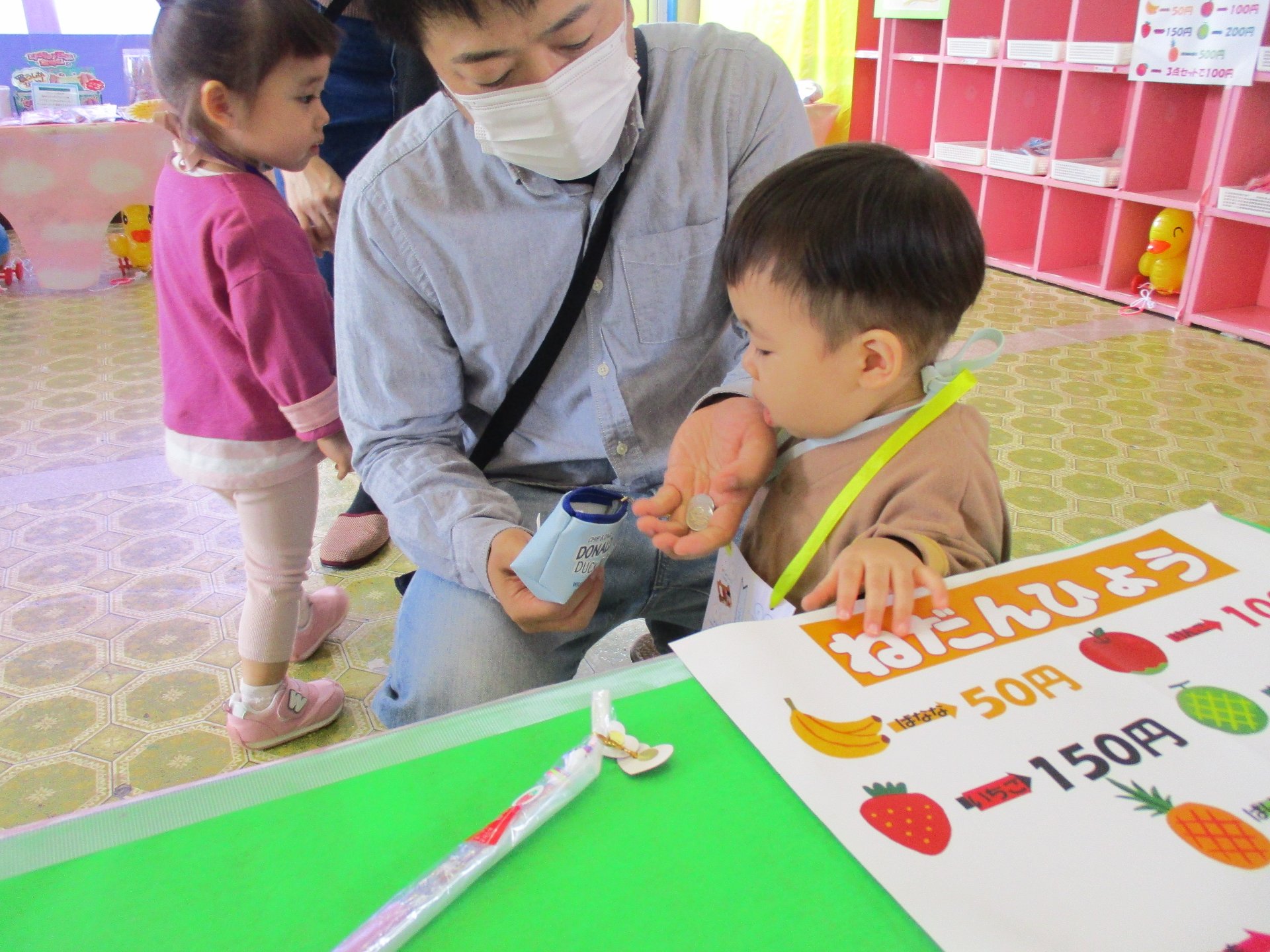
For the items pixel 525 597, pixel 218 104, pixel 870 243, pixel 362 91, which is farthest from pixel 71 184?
pixel 870 243

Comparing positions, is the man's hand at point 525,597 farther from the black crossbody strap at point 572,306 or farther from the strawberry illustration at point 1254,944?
the strawberry illustration at point 1254,944

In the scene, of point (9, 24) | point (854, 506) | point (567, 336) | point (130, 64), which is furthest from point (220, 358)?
point (9, 24)

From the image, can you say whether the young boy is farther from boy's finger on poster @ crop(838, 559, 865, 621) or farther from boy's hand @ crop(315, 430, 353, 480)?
boy's hand @ crop(315, 430, 353, 480)

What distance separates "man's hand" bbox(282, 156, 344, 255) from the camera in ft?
4.79

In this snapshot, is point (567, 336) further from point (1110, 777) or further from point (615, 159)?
point (1110, 777)

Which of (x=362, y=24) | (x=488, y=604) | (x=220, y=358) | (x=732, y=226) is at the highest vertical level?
(x=362, y=24)

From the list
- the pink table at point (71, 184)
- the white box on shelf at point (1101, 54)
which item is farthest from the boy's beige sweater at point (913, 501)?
the pink table at point (71, 184)

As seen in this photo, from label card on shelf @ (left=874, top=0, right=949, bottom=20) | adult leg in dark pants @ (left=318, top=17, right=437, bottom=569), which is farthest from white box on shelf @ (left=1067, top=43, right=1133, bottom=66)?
adult leg in dark pants @ (left=318, top=17, right=437, bottom=569)

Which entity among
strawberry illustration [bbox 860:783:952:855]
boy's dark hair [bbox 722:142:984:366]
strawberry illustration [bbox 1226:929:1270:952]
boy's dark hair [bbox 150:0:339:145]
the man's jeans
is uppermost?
boy's dark hair [bbox 150:0:339:145]

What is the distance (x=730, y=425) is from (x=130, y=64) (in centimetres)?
437

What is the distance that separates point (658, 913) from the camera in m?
0.42

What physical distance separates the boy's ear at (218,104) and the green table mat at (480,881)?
95 cm

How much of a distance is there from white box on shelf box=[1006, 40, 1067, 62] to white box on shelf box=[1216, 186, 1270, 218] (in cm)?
86

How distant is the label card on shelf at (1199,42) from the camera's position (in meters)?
2.62
